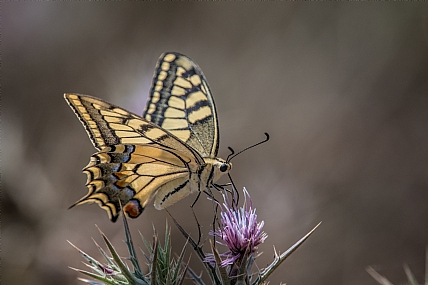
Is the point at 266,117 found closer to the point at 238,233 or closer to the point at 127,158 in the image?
the point at 127,158

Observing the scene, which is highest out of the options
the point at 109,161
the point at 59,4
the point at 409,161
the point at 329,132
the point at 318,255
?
the point at 59,4

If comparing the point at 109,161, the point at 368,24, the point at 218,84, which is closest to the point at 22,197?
the point at 109,161

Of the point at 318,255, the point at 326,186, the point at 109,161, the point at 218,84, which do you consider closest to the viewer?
the point at 109,161

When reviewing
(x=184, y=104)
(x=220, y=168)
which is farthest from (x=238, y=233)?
(x=184, y=104)

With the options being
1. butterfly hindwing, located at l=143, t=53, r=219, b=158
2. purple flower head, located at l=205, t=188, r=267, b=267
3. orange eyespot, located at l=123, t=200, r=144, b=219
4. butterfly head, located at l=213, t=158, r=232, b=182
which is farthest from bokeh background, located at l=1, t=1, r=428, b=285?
purple flower head, located at l=205, t=188, r=267, b=267

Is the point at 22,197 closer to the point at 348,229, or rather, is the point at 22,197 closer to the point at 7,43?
the point at 7,43

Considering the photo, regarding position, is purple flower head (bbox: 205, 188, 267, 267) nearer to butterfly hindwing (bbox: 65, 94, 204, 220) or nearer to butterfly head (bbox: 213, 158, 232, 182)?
butterfly head (bbox: 213, 158, 232, 182)

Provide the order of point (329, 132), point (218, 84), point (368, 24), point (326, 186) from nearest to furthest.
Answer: point (326, 186), point (329, 132), point (368, 24), point (218, 84)
